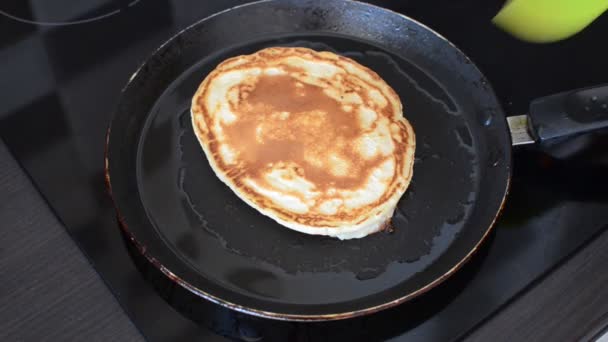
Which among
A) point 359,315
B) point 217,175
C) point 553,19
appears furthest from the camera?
point 553,19

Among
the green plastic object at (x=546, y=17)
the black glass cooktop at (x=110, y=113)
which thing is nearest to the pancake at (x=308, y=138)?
the black glass cooktop at (x=110, y=113)

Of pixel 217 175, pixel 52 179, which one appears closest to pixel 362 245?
pixel 217 175

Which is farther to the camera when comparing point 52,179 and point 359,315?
point 52,179

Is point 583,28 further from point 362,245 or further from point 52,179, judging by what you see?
point 52,179

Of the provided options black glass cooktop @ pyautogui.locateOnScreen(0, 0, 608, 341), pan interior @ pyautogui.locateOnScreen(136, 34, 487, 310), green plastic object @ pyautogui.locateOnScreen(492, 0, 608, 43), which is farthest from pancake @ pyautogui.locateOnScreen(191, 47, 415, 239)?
green plastic object @ pyautogui.locateOnScreen(492, 0, 608, 43)

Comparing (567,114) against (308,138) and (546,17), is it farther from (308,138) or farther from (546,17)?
(308,138)

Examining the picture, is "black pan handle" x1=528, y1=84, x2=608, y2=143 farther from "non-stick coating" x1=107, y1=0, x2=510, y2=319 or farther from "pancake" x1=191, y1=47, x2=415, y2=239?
"pancake" x1=191, y1=47, x2=415, y2=239

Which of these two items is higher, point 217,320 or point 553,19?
point 553,19

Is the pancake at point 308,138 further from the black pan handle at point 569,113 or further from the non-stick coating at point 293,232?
the black pan handle at point 569,113
